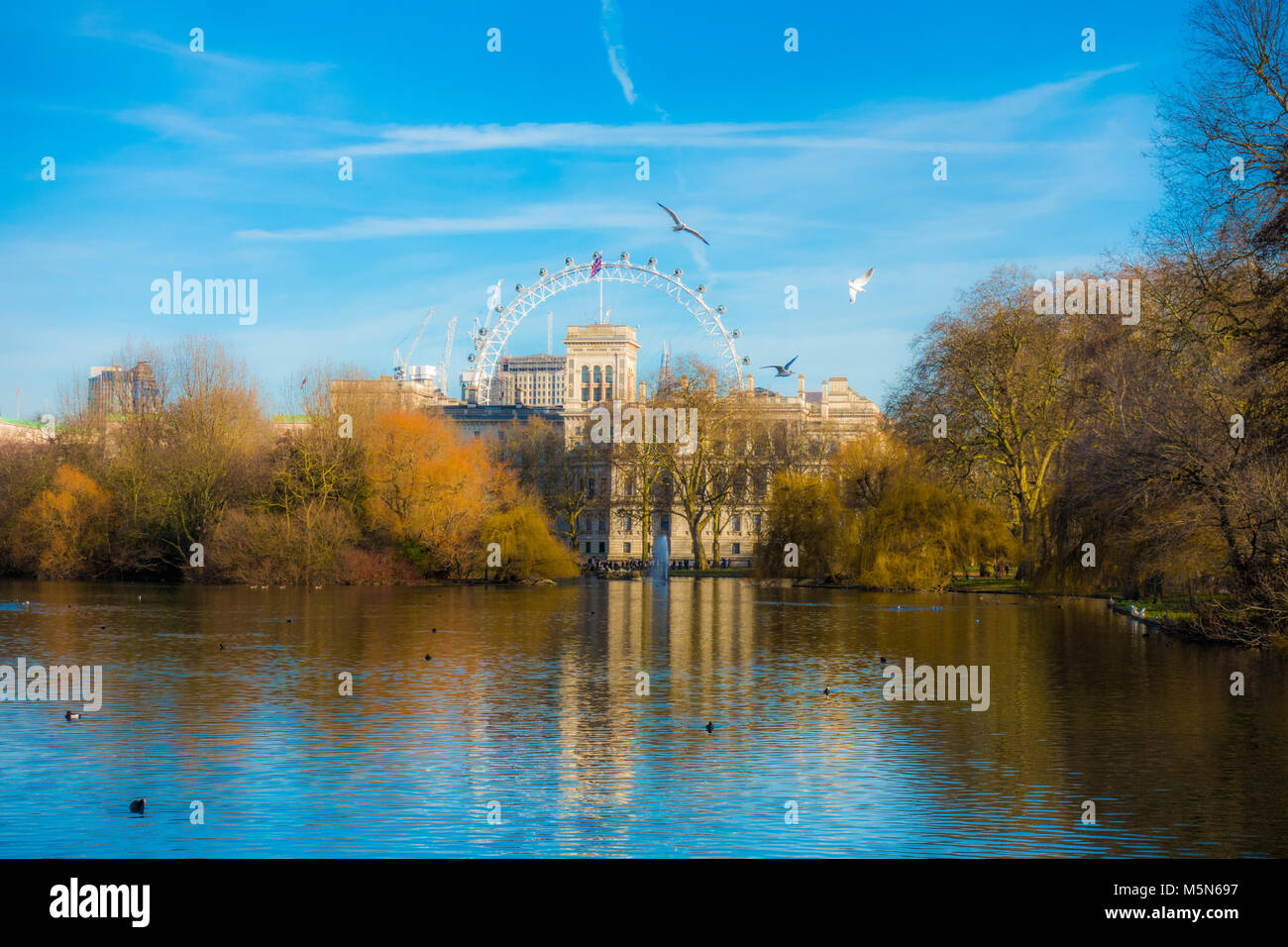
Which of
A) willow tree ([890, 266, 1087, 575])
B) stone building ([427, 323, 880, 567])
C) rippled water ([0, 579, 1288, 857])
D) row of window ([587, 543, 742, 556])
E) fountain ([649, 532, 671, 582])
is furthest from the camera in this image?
row of window ([587, 543, 742, 556])

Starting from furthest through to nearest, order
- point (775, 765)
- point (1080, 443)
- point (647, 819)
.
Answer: point (1080, 443)
point (775, 765)
point (647, 819)

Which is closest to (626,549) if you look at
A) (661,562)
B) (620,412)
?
(620,412)

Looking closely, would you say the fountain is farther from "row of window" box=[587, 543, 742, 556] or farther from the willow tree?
"row of window" box=[587, 543, 742, 556]

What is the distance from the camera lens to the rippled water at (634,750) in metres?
12.2

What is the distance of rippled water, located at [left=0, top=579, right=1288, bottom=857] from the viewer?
12.2 metres

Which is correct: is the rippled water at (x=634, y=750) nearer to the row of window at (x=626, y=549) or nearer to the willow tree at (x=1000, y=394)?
the willow tree at (x=1000, y=394)

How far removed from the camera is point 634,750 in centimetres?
1653

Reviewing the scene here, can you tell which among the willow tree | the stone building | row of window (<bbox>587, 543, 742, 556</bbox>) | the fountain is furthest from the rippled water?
row of window (<bbox>587, 543, 742, 556</bbox>)

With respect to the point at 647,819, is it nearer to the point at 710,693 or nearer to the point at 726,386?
the point at 710,693

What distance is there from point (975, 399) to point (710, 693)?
41.9 m
